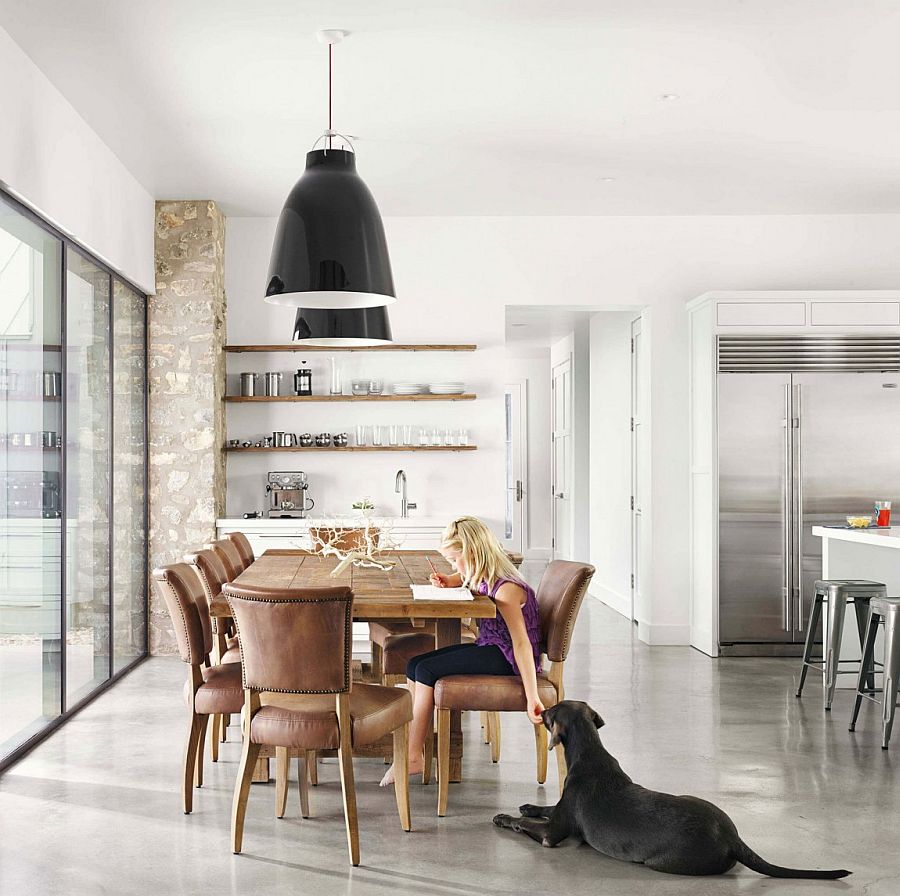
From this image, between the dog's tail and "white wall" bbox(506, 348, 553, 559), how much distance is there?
1030 cm

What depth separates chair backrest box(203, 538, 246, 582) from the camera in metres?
4.58

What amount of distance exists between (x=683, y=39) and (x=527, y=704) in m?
2.77

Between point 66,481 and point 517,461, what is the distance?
8827 millimetres

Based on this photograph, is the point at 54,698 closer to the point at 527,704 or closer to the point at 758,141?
the point at 527,704

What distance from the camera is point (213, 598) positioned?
381cm

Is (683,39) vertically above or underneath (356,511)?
above

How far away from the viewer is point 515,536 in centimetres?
1352

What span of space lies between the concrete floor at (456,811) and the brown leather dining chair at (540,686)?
0.19 meters

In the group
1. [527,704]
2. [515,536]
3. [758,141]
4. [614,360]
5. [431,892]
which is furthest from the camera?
[515,536]

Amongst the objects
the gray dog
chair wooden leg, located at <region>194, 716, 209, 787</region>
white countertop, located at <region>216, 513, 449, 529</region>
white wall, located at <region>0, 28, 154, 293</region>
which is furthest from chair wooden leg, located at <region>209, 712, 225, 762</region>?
white countertop, located at <region>216, 513, 449, 529</region>

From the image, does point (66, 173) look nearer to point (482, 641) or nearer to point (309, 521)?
point (309, 521)

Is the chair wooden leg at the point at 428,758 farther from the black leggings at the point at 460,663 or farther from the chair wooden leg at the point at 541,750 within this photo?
the chair wooden leg at the point at 541,750

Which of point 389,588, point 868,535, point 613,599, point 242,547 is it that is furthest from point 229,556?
point 613,599

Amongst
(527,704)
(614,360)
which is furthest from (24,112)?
(614,360)
